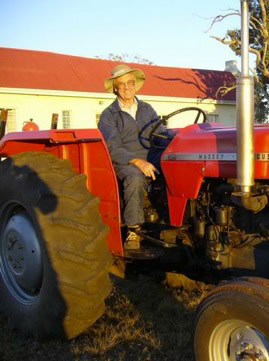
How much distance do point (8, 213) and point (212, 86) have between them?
73.4ft

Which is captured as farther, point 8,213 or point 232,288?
point 8,213

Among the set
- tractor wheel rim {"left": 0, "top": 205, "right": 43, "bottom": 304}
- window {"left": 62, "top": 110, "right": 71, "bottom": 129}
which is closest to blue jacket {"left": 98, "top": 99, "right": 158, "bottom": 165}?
tractor wheel rim {"left": 0, "top": 205, "right": 43, "bottom": 304}

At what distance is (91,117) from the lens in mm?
20250

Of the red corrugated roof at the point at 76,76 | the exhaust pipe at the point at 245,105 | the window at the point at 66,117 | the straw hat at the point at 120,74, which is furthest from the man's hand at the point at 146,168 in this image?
the window at the point at 66,117

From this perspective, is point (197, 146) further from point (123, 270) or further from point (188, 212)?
point (123, 270)

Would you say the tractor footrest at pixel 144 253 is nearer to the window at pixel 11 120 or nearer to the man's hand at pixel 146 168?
the man's hand at pixel 146 168

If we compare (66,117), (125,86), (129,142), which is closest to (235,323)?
(129,142)

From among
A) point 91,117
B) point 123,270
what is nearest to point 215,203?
point 123,270

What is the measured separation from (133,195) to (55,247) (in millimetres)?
693

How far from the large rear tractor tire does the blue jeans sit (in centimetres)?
102


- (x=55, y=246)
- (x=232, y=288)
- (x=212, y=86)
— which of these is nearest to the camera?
(x=232, y=288)

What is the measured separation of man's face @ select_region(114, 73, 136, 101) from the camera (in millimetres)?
4094

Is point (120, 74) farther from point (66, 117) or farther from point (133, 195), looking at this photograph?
point (66, 117)

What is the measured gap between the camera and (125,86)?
13.5 ft
